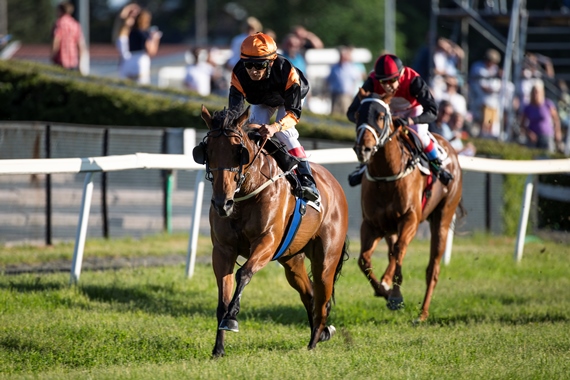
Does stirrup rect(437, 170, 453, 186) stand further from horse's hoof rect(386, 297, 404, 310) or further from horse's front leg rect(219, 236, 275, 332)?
horse's front leg rect(219, 236, 275, 332)

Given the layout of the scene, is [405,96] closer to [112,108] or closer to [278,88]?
[278,88]

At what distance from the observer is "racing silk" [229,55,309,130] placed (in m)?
6.86

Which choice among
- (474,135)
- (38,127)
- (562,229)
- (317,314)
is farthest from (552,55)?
(317,314)

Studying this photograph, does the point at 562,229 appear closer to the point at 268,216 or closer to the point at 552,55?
the point at 268,216

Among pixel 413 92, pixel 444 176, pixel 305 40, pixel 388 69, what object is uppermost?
pixel 305 40

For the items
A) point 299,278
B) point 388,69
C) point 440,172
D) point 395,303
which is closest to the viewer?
point 299,278

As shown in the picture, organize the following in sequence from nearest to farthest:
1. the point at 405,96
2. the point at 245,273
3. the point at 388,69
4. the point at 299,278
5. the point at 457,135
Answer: the point at 245,273 < the point at 299,278 < the point at 388,69 < the point at 405,96 < the point at 457,135

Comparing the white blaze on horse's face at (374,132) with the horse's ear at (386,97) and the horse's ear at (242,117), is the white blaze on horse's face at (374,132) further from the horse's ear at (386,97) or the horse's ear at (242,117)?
the horse's ear at (242,117)

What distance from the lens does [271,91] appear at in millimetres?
7051

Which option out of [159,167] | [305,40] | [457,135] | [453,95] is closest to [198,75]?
[305,40]

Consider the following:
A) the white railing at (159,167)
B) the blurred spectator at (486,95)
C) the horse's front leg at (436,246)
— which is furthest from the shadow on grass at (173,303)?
the blurred spectator at (486,95)

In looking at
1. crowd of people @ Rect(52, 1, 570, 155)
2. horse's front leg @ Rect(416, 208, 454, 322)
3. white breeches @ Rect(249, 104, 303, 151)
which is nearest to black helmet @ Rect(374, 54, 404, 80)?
horse's front leg @ Rect(416, 208, 454, 322)

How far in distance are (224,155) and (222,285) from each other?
96cm

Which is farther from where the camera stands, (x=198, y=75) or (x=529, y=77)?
(x=529, y=77)
